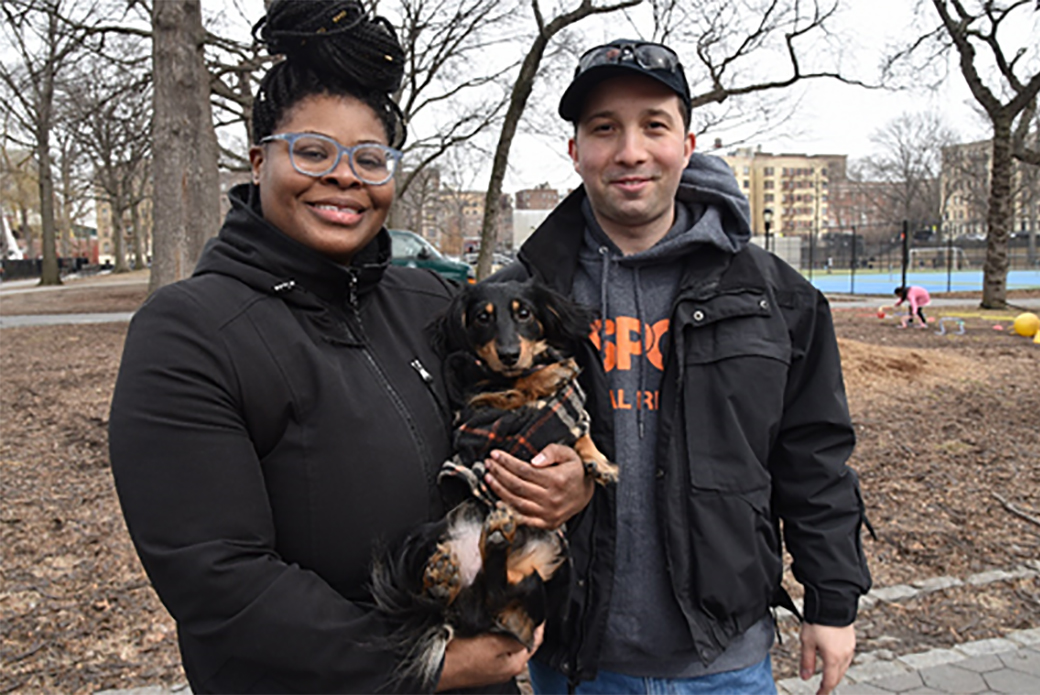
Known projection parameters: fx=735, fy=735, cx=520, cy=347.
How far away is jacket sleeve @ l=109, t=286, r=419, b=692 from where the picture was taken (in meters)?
1.38

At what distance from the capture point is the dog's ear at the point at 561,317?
7.06 feet

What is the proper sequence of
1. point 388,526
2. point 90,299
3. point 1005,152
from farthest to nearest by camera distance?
point 90,299, point 1005,152, point 388,526

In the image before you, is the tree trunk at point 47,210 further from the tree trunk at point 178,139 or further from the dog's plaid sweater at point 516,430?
the dog's plaid sweater at point 516,430

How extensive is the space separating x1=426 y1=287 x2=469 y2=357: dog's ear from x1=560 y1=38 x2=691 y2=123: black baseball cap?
0.66m

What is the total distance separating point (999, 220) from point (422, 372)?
21.3 meters

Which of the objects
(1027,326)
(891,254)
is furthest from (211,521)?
(891,254)

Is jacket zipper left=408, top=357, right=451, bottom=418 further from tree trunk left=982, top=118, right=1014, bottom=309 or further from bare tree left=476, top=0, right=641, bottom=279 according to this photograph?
tree trunk left=982, top=118, right=1014, bottom=309

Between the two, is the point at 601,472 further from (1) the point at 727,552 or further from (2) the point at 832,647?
(2) the point at 832,647

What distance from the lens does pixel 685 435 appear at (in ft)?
6.57

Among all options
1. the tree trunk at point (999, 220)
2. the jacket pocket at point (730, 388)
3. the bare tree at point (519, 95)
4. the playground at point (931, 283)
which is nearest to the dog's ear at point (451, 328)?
the jacket pocket at point (730, 388)

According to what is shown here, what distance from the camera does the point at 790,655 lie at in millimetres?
3764

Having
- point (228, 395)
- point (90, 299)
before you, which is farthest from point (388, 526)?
point (90, 299)

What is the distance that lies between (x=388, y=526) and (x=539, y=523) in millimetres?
448

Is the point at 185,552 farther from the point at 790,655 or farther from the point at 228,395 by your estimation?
the point at 790,655
